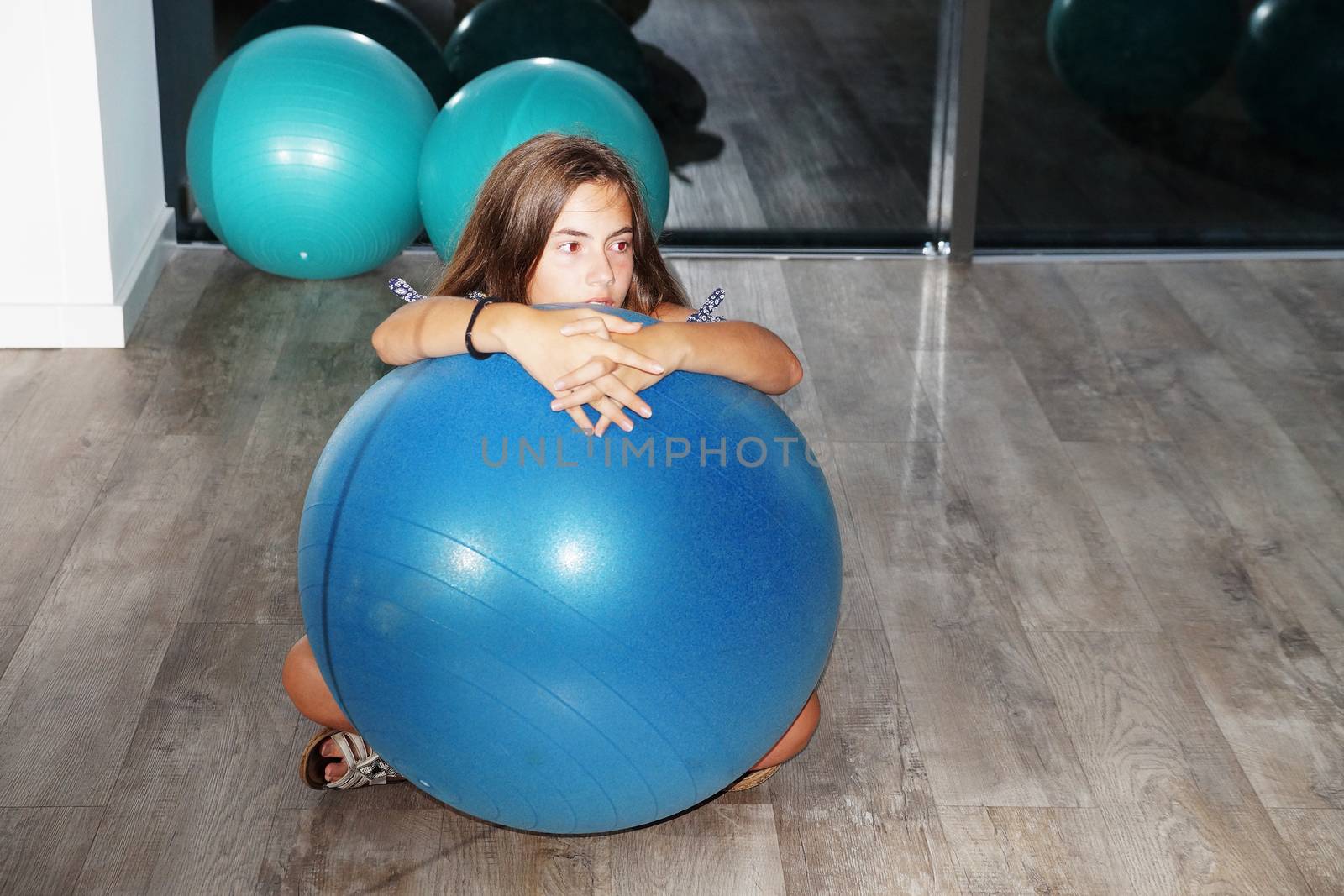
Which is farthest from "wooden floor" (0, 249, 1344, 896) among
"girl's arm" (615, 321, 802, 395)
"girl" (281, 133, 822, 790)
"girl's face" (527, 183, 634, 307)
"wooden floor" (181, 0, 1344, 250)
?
"girl's face" (527, 183, 634, 307)

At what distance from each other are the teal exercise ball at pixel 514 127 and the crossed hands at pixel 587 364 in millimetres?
1642

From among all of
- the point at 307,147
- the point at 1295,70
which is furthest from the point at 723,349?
the point at 1295,70

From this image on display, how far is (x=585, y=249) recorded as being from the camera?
6.11 ft

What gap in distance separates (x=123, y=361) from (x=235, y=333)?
27 centimetres

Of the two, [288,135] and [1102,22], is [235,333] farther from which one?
[1102,22]

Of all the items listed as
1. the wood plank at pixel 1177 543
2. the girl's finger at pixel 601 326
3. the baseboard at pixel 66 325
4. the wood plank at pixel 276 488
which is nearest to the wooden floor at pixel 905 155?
the baseboard at pixel 66 325

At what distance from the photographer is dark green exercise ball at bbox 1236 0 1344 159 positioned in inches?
158

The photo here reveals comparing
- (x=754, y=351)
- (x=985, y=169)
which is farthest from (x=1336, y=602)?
(x=985, y=169)

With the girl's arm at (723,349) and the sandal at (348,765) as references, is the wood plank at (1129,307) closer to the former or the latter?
the girl's arm at (723,349)

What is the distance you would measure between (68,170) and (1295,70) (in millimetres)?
3108

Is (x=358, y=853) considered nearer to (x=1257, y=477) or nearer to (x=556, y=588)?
(x=556, y=588)

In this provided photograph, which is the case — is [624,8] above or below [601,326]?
below

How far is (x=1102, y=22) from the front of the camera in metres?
3.98

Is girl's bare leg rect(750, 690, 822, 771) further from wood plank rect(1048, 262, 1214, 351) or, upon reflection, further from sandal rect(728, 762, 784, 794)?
wood plank rect(1048, 262, 1214, 351)
